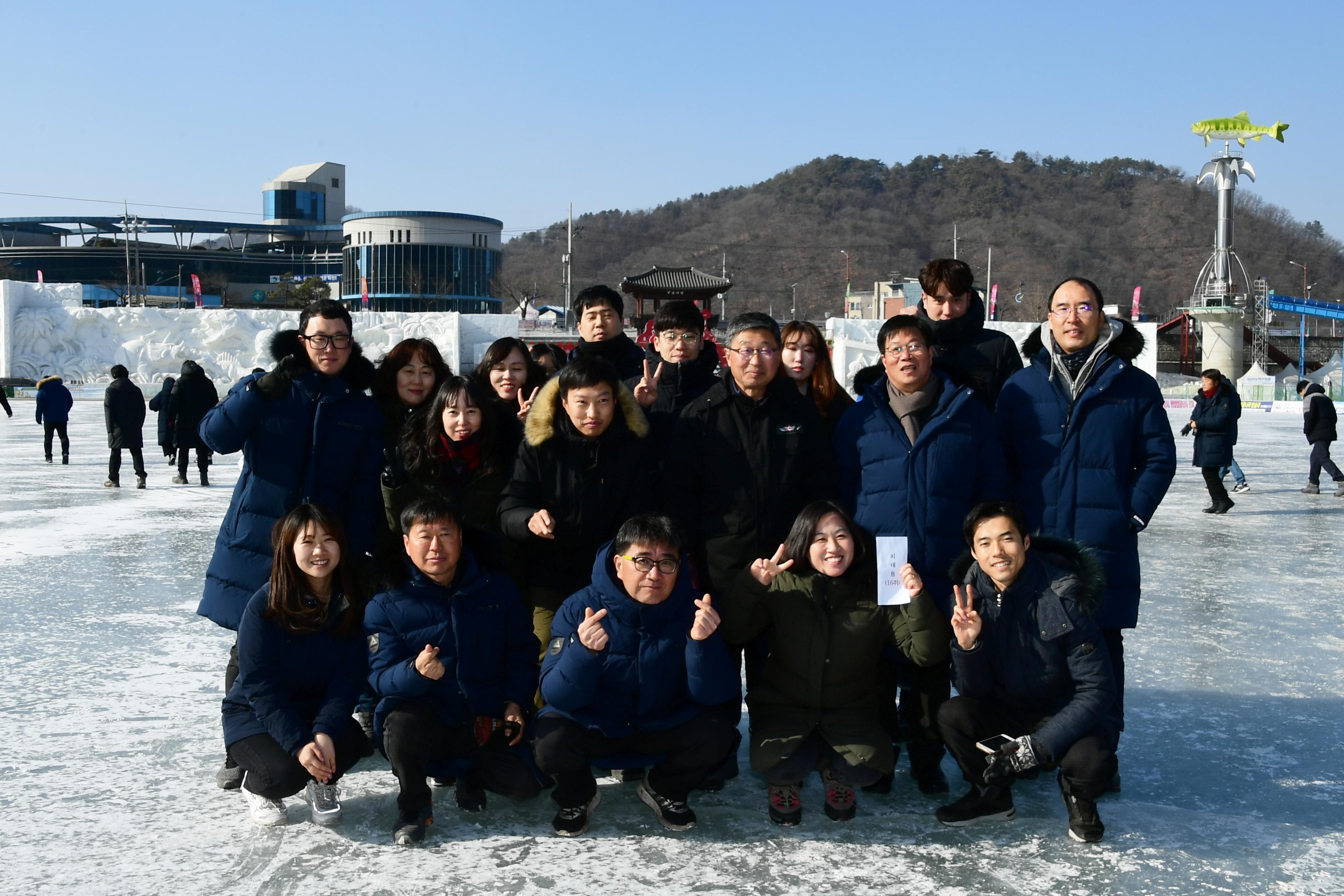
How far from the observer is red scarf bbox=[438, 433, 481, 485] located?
3.28 metres

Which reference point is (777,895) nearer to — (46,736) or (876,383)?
(876,383)

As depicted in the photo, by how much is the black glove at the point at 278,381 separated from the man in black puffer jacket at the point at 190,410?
24.6ft

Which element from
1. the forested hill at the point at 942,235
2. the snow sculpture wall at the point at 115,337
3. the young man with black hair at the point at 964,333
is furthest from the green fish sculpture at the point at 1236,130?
the young man with black hair at the point at 964,333

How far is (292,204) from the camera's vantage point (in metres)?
80.8

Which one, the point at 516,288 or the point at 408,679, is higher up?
the point at 516,288

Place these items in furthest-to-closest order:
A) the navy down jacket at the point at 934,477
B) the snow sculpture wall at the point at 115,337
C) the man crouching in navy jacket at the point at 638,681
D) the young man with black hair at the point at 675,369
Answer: the snow sculpture wall at the point at 115,337
the young man with black hair at the point at 675,369
the navy down jacket at the point at 934,477
the man crouching in navy jacket at the point at 638,681

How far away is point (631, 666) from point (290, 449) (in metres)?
1.23

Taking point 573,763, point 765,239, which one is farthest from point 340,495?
point 765,239

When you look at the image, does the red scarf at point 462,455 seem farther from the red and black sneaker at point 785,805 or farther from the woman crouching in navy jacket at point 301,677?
the red and black sneaker at point 785,805

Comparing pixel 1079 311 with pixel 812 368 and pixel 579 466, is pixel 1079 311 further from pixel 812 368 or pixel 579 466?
pixel 579 466

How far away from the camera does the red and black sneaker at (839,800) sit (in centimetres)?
283

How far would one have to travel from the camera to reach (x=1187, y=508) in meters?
9.43

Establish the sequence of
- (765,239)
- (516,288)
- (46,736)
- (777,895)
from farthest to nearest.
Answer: (765,239) → (516,288) → (46,736) → (777,895)

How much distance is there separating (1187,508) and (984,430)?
7.37 m
